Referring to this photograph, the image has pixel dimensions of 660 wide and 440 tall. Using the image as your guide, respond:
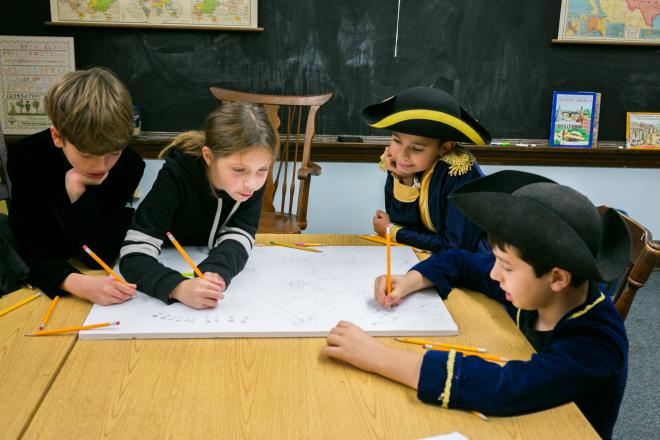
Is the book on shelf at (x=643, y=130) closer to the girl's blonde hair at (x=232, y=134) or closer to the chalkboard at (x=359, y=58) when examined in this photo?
the chalkboard at (x=359, y=58)

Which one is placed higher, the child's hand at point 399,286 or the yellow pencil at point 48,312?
the child's hand at point 399,286

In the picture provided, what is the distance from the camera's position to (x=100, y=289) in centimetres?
128

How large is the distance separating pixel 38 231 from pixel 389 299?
2.93ft

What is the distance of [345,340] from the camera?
1.10 meters

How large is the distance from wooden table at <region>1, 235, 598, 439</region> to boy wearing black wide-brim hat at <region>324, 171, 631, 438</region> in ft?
0.10

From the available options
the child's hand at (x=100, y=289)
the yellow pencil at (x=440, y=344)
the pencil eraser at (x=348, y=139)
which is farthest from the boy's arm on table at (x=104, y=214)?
the pencil eraser at (x=348, y=139)

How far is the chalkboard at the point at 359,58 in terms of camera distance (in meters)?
3.19

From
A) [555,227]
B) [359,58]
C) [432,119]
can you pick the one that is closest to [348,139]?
[359,58]

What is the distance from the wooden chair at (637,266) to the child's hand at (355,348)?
622 millimetres

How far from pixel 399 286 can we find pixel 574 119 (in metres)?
2.46

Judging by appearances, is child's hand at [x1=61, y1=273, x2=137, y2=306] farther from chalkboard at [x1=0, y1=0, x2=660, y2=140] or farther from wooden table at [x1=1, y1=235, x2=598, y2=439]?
chalkboard at [x1=0, y1=0, x2=660, y2=140]

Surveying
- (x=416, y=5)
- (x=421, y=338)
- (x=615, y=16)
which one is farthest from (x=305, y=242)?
(x=615, y=16)

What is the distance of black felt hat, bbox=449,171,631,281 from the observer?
96 cm

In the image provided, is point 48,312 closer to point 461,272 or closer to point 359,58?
point 461,272
